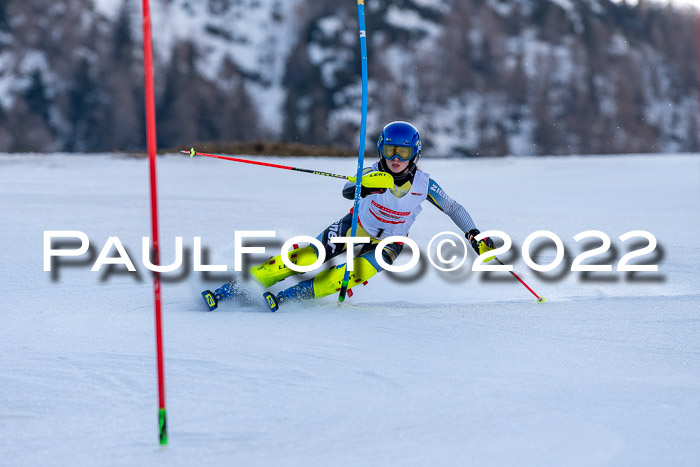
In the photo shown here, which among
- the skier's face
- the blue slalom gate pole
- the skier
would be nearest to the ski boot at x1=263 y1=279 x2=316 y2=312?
the skier

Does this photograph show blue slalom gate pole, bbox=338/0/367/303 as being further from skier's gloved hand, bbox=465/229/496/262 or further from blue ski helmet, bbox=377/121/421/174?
skier's gloved hand, bbox=465/229/496/262

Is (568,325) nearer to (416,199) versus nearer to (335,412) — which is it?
(416,199)

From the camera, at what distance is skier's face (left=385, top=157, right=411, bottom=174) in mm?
4078

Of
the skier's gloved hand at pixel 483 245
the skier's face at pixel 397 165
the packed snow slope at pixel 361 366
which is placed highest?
the skier's face at pixel 397 165

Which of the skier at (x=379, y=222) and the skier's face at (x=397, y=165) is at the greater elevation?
the skier's face at (x=397, y=165)

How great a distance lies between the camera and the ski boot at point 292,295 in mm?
3867

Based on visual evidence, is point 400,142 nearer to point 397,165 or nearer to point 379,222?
point 397,165

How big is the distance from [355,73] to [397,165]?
44.7 metres

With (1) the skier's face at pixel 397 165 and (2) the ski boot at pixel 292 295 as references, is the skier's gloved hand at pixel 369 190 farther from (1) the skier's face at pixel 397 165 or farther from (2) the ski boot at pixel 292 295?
(2) the ski boot at pixel 292 295

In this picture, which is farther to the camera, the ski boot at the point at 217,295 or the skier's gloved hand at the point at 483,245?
the skier's gloved hand at the point at 483,245

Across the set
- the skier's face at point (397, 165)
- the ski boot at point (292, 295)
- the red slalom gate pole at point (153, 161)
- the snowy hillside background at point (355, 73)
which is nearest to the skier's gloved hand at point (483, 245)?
the skier's face at point (397, 165)

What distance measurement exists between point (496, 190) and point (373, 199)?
669 centimetres

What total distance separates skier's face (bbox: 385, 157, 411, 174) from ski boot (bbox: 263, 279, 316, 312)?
740 mm

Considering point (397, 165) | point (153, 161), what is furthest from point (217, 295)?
point (153, 161)
